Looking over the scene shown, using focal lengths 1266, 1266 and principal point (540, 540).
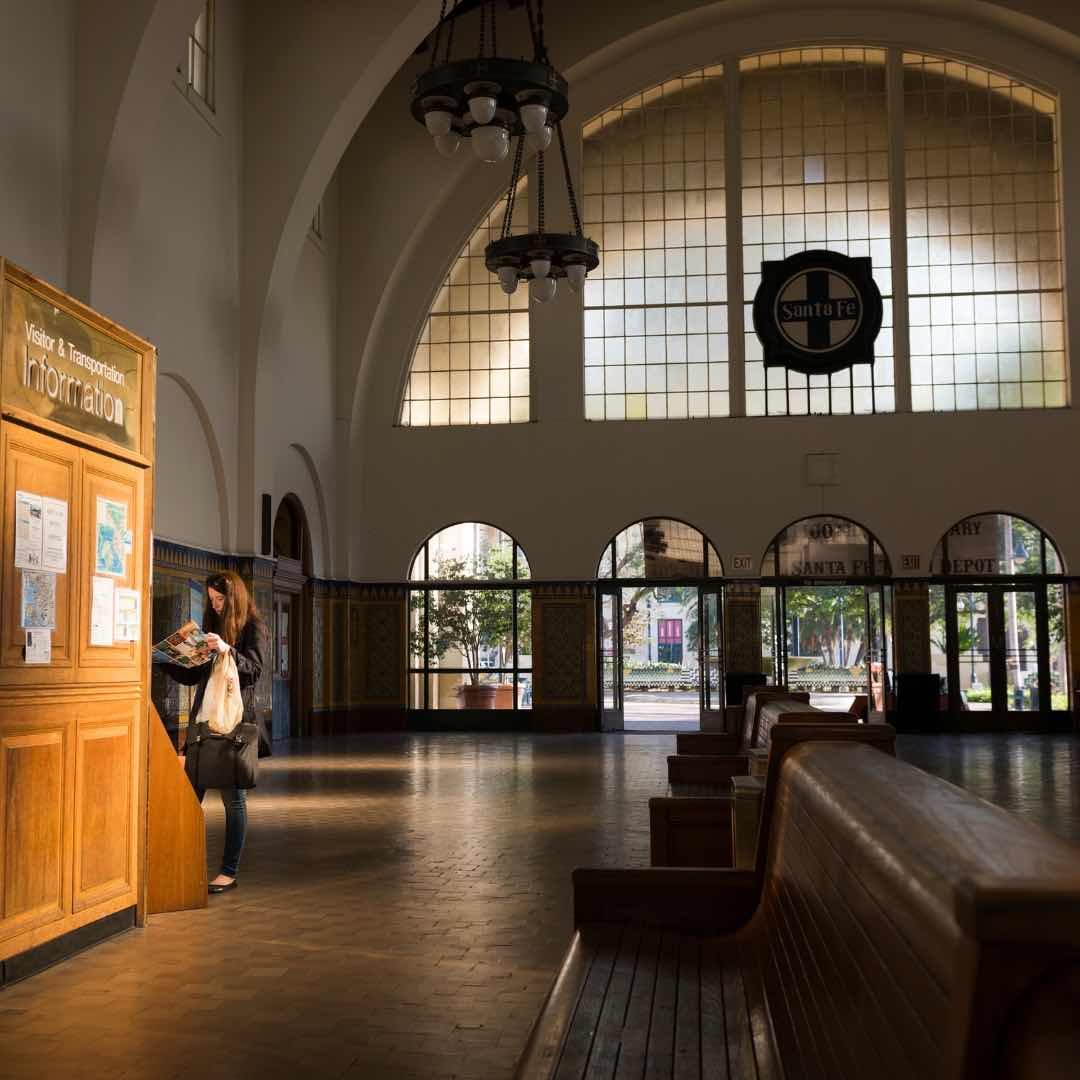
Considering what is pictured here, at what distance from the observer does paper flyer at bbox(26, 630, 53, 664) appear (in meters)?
4.52

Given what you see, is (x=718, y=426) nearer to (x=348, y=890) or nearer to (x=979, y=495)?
(x=979, y=495)

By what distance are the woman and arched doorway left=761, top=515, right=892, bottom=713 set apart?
41.9ft

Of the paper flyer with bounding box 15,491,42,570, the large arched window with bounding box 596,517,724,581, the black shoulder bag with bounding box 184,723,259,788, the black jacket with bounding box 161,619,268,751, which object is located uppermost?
the large arched window with bounding box 596,517,724,581

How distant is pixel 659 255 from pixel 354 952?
612 inches

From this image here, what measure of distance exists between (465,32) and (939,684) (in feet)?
38.0

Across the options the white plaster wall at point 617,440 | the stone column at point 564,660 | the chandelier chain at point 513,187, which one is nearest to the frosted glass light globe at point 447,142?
the chandelier chain at point 513,187

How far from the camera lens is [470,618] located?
18.7 m

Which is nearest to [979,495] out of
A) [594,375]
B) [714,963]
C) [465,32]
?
[594,375]

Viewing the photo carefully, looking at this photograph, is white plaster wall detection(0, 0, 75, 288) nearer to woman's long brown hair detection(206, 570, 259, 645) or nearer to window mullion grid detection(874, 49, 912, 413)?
woman's long brown hair detection(206, 570, 259, 645)

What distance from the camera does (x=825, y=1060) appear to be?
5.81ft

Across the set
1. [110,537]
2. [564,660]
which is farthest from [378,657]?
[110,537]

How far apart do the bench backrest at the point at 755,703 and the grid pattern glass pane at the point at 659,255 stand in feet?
36.2

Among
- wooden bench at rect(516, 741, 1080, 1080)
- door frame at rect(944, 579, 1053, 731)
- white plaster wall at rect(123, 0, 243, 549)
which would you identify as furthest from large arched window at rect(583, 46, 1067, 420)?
wooden bench at rect(516, 741, 1080, 1080)

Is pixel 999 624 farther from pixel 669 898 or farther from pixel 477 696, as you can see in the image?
pixel 669 898
